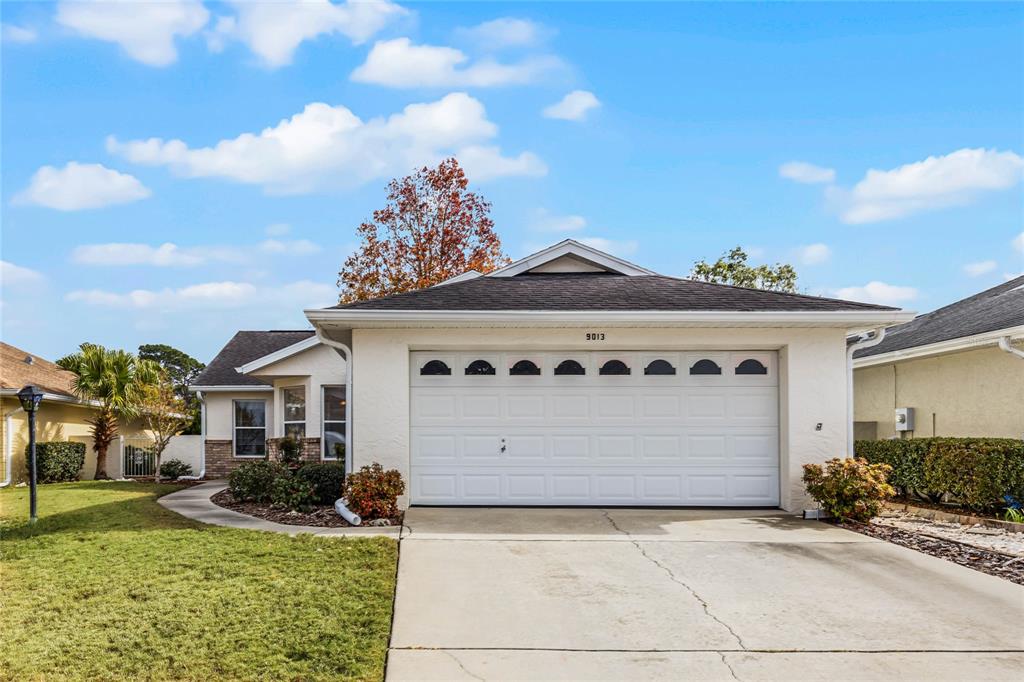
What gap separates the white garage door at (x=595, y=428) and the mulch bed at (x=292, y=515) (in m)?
1.35

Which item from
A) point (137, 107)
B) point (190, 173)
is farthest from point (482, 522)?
point (190, 173)

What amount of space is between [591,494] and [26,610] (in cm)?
730

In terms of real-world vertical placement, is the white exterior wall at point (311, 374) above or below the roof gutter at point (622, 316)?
below

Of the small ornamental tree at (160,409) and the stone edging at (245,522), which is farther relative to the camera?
the small ornamental tree at (160,409)

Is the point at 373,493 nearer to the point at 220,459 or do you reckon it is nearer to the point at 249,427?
the point at 249,427

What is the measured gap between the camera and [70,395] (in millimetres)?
20141

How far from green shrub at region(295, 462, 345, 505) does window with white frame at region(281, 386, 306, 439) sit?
690 centimetres

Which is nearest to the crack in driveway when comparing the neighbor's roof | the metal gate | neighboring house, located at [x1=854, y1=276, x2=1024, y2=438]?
neighboring house, located at [x1=854, y1=276, x2=1024, y2=438]

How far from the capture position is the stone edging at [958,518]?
Answer: 410 inches

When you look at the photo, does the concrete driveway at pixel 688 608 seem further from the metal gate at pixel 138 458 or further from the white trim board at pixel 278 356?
the metal gate at pixel 138 458

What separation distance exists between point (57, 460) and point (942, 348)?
66.9 feet

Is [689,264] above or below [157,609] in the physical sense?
above

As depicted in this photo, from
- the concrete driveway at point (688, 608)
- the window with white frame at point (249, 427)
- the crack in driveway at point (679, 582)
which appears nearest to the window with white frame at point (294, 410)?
the window with white frame at point (249, 427)

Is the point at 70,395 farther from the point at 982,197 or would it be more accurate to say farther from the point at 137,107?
the point at 982,197
